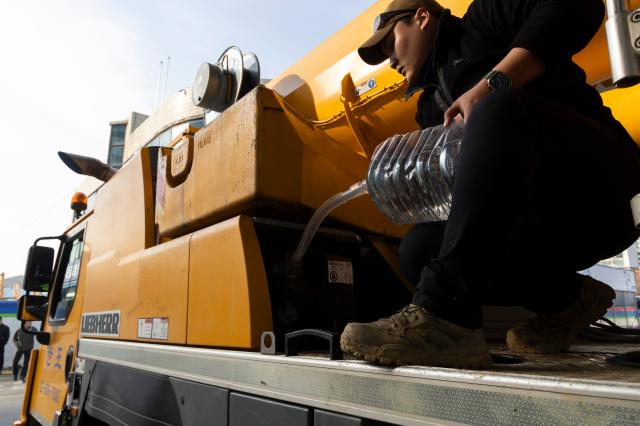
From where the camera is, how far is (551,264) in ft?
4.39

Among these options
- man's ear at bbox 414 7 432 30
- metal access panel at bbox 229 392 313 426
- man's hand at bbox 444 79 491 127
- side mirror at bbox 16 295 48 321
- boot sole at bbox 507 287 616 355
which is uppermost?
man's ear at bbox 414 7 432 30

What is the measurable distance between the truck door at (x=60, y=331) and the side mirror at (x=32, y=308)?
10 centimetres

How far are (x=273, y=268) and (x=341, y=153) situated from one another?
528 mm

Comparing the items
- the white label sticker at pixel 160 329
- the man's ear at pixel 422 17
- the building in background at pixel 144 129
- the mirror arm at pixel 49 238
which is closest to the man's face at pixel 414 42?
the man's ear at pixel 422 17

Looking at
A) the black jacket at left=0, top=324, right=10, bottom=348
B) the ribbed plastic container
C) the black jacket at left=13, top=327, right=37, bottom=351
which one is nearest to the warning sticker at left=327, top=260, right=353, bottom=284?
the ribbed plastic container

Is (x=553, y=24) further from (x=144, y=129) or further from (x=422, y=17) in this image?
(x=144, y=129)

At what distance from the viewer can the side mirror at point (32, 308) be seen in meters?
3.70

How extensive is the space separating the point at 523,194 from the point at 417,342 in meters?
0.37

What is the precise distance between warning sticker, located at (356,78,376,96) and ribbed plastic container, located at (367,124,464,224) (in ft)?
1.14

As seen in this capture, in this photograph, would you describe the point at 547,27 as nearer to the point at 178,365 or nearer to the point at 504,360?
the point at 504,360

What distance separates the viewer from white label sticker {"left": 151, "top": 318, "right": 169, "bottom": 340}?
183 cm

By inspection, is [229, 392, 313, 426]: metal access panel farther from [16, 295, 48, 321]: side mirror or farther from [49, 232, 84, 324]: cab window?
[16, 295, 48, 321]: side mirror

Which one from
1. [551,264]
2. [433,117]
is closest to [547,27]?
[433,117]

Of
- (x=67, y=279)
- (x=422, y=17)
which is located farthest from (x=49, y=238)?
(x=422, y=17)
